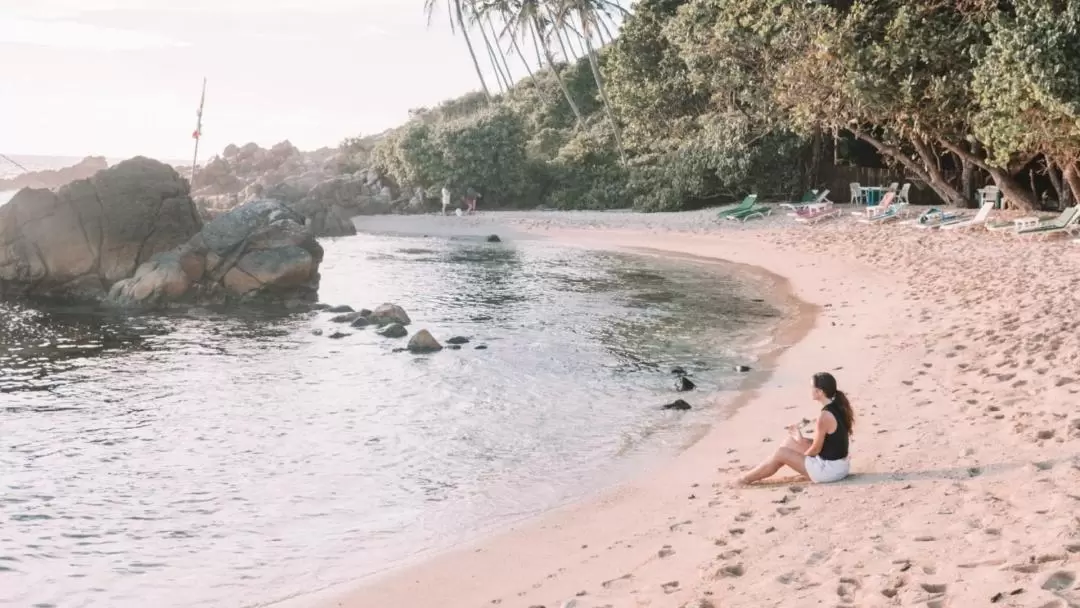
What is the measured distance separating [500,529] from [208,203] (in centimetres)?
4924

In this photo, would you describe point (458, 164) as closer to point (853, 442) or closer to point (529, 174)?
point (529, 174)

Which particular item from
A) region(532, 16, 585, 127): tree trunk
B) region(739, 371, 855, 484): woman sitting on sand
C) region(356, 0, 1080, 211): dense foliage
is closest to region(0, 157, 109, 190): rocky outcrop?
region(356, 0, 1080, 211): dense foliage

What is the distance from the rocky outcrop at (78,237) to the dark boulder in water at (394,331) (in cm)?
1031

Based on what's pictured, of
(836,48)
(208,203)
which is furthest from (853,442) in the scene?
(208,203)

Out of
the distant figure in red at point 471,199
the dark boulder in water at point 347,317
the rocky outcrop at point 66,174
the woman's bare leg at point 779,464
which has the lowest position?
the woman's bare leg at point 779,464

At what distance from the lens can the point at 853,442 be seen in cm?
992

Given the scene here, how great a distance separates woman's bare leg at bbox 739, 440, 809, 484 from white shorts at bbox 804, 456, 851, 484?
0.12 m

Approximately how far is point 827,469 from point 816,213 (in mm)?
26737

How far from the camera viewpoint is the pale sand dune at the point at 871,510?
19.7 feet

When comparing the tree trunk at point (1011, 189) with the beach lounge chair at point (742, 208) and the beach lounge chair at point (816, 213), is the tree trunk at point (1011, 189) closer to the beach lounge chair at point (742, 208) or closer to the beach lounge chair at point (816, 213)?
the beach lounge chair at point (816, 213)

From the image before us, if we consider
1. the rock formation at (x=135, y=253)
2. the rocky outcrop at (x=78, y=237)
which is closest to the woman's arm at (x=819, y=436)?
the rock formation at (x=135, y=253)

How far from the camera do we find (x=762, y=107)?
37.0 m

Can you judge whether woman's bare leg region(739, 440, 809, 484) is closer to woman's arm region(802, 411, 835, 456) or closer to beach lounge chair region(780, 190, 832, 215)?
woman's arm region(802, 411, 835, 456)

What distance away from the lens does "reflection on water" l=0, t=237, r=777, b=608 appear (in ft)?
28.2
